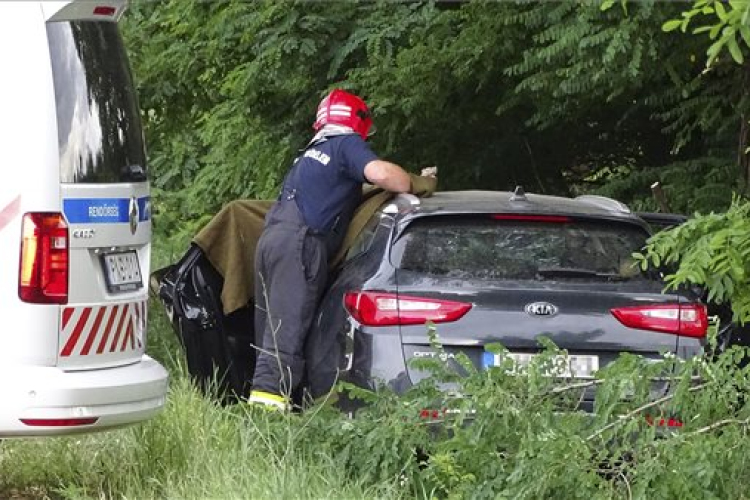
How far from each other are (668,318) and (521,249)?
762 mm

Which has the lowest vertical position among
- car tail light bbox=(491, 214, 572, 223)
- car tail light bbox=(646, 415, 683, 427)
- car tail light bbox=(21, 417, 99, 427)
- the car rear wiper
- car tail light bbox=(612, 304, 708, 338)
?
car tail light bbox=(646, 415, 683, 427)

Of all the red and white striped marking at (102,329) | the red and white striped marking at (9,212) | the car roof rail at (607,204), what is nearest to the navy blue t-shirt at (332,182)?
the car roof rail at (607,204)

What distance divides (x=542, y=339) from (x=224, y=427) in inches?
60.6

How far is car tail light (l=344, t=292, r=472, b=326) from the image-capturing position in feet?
25.9

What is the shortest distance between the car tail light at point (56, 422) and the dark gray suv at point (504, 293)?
143cm

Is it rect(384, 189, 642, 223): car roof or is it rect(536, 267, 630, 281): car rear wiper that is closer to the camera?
rect(536, 267, 630, 281): car rear wiper

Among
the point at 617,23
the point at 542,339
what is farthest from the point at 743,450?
the point at 617,23

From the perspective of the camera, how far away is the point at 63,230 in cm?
708

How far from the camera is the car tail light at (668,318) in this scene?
26.2ft

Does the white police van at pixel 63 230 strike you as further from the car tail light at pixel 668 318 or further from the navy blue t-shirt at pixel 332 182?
the car tail light at pixel 668 318

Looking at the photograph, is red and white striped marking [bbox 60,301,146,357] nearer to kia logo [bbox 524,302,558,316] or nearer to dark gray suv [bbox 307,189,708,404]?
dark gray suv [bbox 307,189,708,404]

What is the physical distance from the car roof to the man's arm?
0.23 feet

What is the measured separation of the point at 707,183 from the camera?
38.8 ft

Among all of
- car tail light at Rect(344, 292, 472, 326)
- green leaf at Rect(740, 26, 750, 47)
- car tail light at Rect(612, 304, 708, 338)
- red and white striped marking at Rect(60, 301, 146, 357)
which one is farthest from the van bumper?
green leaf at Rect(740, 26, 750, 47)
